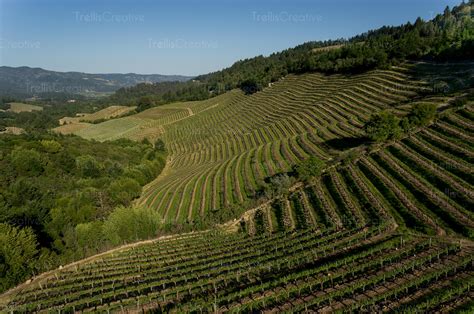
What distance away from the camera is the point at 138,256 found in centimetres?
4300

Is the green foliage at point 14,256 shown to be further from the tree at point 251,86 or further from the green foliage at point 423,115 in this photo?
the tree at point 251,86

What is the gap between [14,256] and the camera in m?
38.5

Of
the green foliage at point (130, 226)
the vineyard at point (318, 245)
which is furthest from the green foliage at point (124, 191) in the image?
the green foliage at point (130, 226)

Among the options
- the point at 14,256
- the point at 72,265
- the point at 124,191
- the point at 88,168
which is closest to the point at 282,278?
the point at 72,265

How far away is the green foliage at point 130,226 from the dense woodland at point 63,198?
0.51 ft

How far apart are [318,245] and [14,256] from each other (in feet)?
121

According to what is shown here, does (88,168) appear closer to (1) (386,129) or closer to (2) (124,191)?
(2) (124,191)

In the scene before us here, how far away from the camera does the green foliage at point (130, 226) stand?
49531mm

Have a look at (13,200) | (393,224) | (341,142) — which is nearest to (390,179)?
(393,224)

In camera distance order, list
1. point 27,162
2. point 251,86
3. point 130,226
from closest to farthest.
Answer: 1. point 130,226
2. point 27,162
3. point 251,86

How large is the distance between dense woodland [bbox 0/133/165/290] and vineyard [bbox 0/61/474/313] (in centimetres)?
367

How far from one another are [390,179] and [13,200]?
65309 mm

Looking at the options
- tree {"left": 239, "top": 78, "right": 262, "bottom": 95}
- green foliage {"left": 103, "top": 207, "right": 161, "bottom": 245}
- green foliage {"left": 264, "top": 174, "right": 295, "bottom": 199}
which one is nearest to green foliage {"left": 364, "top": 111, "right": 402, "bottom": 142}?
green foliage {"left": 264, "top": 174, "right": 295, "bottom": 199}

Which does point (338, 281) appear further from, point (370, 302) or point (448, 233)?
point (448, 233)
